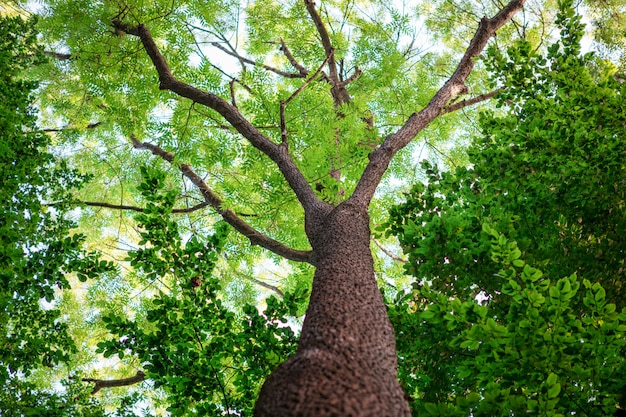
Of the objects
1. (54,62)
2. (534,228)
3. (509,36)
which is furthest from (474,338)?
(54,62)

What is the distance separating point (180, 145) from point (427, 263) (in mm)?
3930

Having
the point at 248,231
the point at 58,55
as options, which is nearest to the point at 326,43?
the point at 248,231

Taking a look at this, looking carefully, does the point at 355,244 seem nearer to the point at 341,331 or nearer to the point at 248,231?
the point at 341,331

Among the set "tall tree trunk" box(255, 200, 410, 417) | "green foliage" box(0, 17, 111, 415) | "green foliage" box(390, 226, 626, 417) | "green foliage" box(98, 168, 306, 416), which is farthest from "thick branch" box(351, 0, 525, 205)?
"green foliage" box(0, 17, 111, 415)

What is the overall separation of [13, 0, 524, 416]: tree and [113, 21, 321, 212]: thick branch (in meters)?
0.02

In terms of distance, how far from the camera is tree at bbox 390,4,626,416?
2455 millimetres

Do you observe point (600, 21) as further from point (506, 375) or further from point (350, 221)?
point (506, 375)

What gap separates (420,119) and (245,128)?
2037 millimetres

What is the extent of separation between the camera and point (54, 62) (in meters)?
8.83

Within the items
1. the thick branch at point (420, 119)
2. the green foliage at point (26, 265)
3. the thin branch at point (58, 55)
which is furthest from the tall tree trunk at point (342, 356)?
the thin branch at point (58, 55)

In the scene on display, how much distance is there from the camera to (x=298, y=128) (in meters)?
5.79

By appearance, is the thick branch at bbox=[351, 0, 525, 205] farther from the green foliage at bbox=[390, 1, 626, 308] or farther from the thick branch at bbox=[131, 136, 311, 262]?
the thick branch at bbox=[131, 136, 311, 262]

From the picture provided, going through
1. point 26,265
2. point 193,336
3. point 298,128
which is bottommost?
point 193,336

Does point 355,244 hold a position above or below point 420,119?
below
